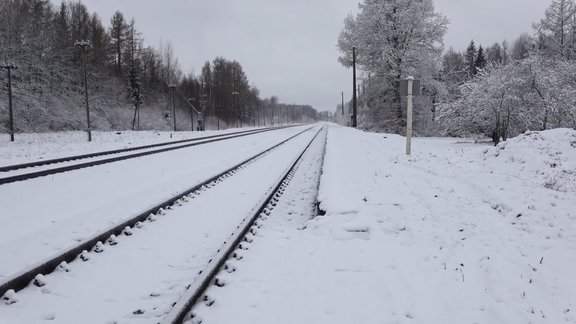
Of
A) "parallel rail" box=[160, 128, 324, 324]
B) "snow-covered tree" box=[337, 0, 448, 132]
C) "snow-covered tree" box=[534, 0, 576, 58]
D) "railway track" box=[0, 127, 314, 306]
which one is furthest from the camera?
"snow-covered tree" box=[534, 0, 576, 58]

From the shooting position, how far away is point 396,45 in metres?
27.3

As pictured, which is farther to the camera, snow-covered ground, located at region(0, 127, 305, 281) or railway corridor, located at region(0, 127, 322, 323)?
snow-covered ground, located at region(0, 127, 305, 281)

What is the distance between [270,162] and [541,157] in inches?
318

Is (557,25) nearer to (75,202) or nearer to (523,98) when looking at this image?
(523,98)

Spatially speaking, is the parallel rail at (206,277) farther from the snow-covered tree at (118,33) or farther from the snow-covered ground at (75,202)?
the snow-covered tree at (118,33)

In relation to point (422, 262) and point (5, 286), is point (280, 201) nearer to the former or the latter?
point (422, 262)

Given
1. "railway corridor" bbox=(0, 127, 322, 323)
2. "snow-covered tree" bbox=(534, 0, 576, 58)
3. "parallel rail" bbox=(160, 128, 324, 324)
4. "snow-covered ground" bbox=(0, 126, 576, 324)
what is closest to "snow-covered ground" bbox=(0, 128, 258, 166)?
"railway corridor" bbox=(0, 127, 322, 323)

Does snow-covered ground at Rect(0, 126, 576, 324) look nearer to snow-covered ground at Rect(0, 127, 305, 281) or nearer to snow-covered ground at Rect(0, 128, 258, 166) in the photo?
snow-covered ground at Rect(0, 127, 305, 281)

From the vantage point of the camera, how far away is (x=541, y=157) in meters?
9.51

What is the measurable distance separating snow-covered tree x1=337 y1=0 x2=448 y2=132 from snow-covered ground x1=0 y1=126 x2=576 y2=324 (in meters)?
19.1

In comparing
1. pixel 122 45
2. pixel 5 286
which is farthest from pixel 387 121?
pixel 122 45

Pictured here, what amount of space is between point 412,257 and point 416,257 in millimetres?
47

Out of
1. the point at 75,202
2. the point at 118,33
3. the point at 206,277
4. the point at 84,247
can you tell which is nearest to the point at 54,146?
the point at 75,202

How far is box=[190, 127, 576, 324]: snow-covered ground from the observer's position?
321 centimetres
